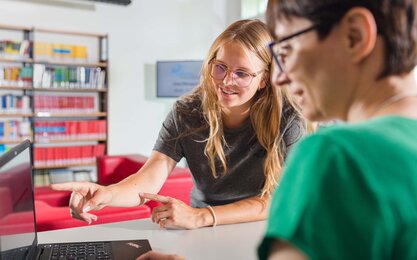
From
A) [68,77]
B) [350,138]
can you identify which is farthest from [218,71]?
[68,77]

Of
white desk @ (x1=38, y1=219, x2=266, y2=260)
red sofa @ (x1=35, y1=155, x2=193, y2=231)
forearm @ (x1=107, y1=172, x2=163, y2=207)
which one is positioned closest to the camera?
white desk @ (x1=38, y1=219, x2=266, y2=260)

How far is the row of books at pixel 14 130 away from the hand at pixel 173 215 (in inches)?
172

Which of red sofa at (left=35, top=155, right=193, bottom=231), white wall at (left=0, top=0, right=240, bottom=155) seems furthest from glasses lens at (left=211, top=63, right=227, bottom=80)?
white wall at (left=0, top=0, right=240, bottom=155)

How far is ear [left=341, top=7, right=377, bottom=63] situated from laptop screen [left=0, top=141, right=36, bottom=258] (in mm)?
673

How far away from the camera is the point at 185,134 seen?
163 cm

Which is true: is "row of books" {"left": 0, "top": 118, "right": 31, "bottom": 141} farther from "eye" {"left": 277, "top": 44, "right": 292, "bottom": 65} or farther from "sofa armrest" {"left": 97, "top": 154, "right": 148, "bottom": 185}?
"eye" {"left": 277, "top": 44, "right": 292, "bottom": 65}

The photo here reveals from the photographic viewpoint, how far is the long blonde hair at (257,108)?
4.99ft

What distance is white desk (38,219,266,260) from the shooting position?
1.11 m

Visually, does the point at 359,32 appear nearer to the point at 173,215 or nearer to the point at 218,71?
the point at 173,215

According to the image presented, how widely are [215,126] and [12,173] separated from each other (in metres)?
0.82

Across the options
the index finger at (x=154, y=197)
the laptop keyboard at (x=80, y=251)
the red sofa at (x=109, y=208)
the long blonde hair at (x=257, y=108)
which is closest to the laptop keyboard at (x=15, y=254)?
the laptop keyboard at (x=80, y=251)

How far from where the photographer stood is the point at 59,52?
17.6 ft

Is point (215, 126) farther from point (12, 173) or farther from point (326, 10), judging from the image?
point (326, 10)

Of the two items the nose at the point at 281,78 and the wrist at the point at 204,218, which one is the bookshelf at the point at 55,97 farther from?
the nose at the point at 281,78
